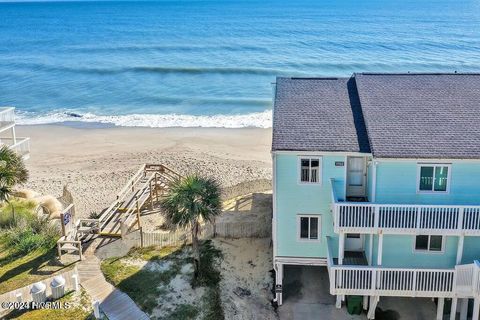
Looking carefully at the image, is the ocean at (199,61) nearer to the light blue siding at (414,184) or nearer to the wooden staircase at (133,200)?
the wooden staircase at (133,200)

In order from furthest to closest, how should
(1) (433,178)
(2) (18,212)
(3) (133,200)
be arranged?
(3) (133,200) < (2) (18,212) < (1) (433,178)

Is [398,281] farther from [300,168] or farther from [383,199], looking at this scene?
[300,168]

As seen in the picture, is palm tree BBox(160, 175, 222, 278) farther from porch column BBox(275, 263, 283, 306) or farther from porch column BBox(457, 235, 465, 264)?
porch column BBox(457, 235, 465, 264)

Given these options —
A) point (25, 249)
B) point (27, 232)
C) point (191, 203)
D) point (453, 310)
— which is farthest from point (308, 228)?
point (27, 232)

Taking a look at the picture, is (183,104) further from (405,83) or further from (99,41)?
(99,41)

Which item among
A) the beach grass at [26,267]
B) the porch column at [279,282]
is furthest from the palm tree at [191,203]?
the beach grass at [26,267]

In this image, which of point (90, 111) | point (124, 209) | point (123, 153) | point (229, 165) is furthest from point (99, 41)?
point (124, 209)

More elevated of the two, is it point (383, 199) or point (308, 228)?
point (383, 199)
